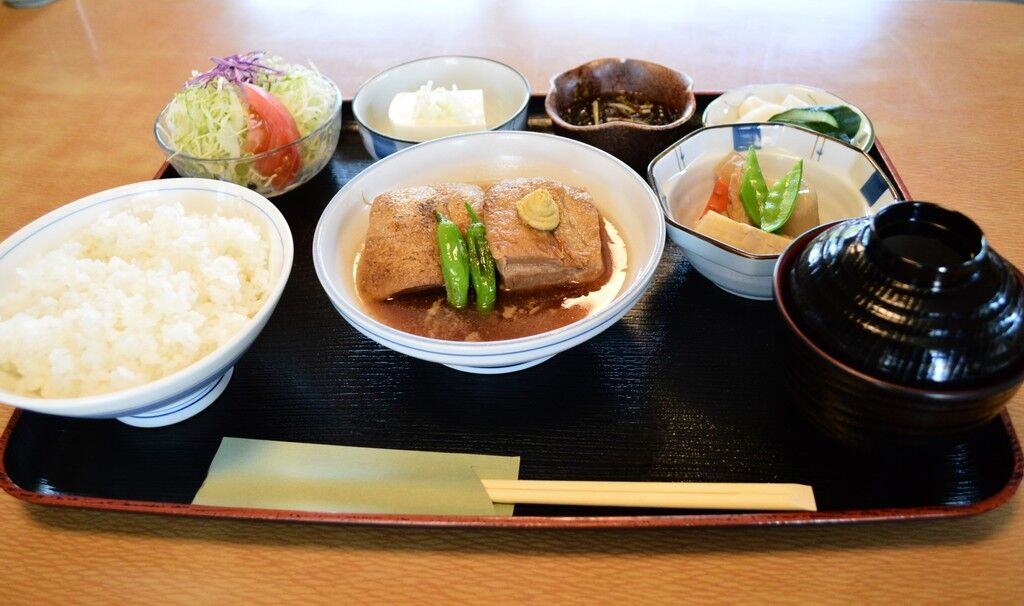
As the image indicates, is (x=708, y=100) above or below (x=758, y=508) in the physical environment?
above

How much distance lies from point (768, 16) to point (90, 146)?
→ 345cm

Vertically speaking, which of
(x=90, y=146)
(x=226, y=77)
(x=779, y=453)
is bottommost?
(x=779, y=453)

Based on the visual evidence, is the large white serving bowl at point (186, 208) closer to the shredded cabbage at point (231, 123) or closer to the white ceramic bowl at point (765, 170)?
the shredded cabbage at point (231, 123)

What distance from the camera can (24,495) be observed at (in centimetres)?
144

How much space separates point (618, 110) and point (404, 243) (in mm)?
1136

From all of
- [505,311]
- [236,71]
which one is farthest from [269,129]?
[505,311]

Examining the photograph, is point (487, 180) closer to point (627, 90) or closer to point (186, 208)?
point (627, 90)

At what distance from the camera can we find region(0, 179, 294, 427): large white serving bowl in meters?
1.36

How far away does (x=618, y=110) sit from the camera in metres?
2.48

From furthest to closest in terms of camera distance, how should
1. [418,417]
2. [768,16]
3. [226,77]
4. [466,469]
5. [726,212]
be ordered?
[768,16]
[226,77]
[726,212]
[418,417]
[466,469]

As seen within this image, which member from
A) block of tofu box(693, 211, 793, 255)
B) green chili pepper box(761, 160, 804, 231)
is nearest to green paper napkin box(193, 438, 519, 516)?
block of tofu box(693, 211, 793, 255)

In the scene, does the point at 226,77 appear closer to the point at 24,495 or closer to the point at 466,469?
the point at 24,495

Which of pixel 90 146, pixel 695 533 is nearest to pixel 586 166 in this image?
pixel 695 533

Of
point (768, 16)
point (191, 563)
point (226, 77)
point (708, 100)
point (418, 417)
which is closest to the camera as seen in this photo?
point (191, 563)
